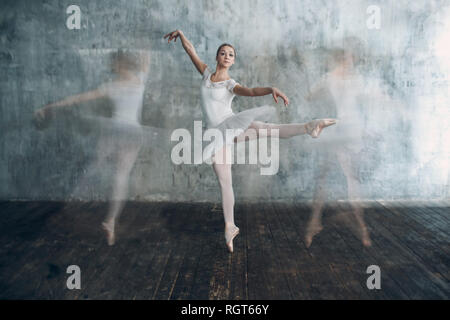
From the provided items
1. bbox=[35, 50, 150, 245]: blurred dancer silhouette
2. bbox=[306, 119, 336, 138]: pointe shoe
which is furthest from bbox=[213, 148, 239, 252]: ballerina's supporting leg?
bbox=[35, 50, 150, 245]: blurred dancer silhouette

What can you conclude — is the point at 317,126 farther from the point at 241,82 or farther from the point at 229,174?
the point at 241,82

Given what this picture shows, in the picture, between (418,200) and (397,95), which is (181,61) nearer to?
(397,95)

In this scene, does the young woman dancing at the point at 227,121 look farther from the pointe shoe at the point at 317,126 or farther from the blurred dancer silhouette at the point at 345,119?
the blurred dancer silhouette at the point at 345,119

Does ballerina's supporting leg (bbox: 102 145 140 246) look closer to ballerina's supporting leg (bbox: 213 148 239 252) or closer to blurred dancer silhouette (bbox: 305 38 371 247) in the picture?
ballerina's supporting leg (bbox: 213 148 239 252)

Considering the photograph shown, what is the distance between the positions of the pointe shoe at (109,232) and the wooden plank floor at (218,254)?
63 mm

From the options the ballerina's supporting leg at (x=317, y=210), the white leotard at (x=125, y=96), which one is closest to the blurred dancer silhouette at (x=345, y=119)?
the ballerina's supporting leg at (x=317, y=210)

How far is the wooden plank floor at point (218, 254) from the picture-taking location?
222cm

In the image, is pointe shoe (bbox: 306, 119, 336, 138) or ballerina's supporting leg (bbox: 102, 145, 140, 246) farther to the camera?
ballerina's supporting leg (bbox: 102, 145, 140, 246)

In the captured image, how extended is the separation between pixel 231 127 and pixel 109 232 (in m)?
1.41

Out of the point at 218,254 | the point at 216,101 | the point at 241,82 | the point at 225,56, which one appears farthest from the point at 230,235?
the point at 241,82

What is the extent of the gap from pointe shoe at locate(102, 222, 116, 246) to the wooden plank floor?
63mm

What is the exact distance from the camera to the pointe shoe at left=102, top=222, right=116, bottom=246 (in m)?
3.02

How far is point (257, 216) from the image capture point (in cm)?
375

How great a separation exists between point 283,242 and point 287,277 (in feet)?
2.08
